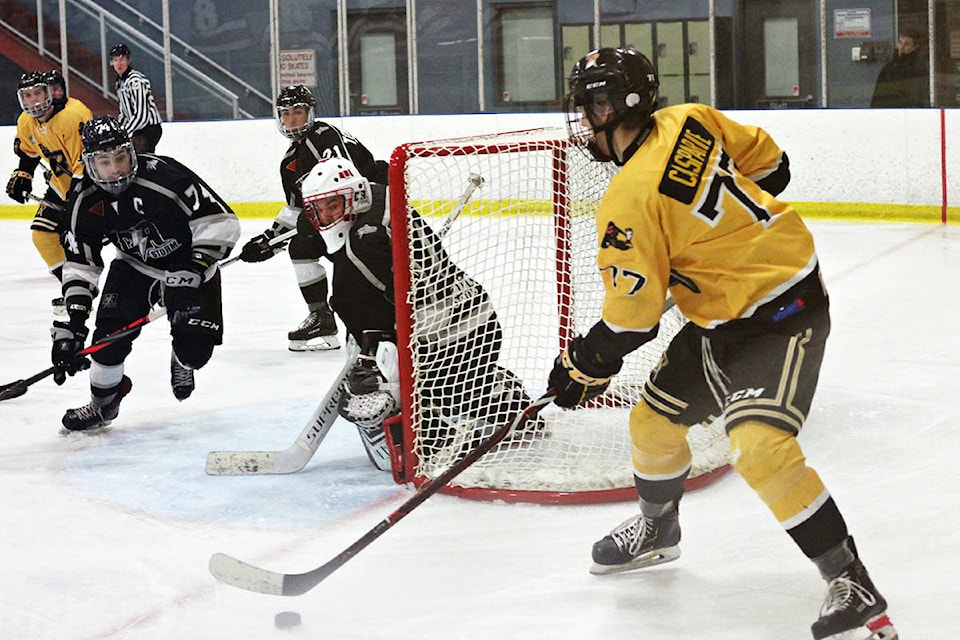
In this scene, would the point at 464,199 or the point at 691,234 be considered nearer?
the point at 691,234

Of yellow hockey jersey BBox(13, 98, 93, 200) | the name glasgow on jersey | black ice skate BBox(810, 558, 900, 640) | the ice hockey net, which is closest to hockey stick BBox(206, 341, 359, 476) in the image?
the ice hockey net

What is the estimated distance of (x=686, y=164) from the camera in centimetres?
192

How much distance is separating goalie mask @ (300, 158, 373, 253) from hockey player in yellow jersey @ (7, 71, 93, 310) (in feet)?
9.89

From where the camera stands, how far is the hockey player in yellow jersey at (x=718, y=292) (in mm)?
1888

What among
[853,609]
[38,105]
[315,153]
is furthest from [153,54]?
[853,609]

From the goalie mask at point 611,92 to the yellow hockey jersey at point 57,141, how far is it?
441 centimetres

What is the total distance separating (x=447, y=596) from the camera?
7.47 ft

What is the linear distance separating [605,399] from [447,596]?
1261 mm

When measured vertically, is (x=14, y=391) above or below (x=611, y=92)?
below

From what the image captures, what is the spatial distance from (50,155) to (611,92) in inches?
181

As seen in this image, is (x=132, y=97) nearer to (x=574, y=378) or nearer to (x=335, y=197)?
(x=335, y=197)

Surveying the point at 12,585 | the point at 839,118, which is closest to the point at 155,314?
the point at 12,585

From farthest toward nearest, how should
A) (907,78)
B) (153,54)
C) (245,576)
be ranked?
(153,54), (907,78), (245,576)

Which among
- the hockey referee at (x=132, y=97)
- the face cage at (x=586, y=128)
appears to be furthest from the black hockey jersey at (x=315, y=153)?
the face cage at (x=586, y=128)
